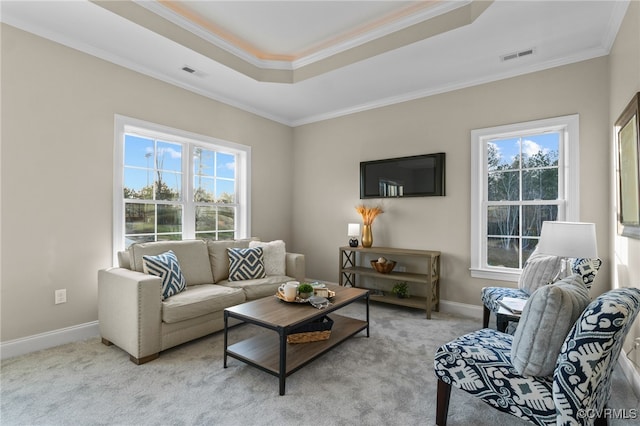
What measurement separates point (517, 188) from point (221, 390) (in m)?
3.51

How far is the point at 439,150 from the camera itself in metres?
3.99

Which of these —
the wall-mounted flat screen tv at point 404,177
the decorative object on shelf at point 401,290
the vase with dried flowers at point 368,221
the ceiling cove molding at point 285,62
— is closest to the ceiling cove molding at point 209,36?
the ceiling cove molding at point 285,62

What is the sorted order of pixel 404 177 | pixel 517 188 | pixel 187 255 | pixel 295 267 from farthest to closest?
pixel 404 177 < pixel 295 267 < pixel 517 188 < pixel 187 255

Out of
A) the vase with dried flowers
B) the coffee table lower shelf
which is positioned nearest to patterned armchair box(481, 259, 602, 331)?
the coffee table lower shelf

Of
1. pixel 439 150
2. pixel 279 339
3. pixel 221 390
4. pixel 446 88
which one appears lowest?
pixel 221 390

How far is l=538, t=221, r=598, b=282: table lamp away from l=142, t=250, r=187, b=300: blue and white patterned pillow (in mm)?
3116

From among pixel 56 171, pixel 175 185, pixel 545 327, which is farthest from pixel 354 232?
pixel 56 171

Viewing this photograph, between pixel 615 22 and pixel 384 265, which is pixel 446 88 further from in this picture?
pixel 384 265

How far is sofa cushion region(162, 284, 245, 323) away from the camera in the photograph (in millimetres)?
2648

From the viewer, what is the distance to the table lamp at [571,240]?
2307 mm

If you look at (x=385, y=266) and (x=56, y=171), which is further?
(x=385, y=266)

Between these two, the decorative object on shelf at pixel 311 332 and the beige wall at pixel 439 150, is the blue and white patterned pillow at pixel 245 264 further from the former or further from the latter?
the beige wall at pixel 439 150

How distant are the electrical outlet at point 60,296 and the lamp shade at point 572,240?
4102 millimetres

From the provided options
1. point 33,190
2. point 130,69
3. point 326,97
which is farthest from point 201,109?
point 33,190
